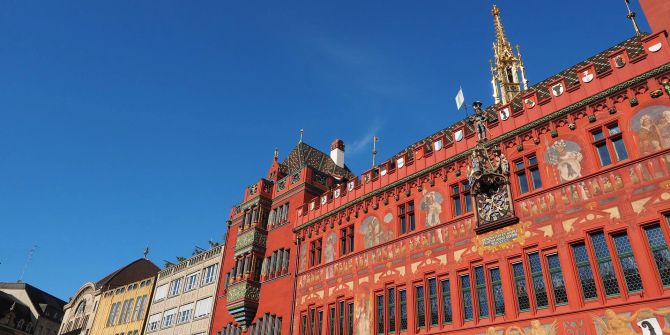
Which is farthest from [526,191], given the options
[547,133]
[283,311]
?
[283,311]

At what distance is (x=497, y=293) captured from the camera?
62.6 feet

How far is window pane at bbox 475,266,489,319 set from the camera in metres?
19.2

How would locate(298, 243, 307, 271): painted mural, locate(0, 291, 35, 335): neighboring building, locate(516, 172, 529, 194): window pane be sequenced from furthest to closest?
locate(0, 291, 35, 335): neighboring building → locate(298, 243, 307, 271): painted mural → locate(516, 172, 529, 194): window pane

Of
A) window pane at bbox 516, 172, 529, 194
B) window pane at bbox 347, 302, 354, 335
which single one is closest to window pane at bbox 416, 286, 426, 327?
window pane at bbox 347, 302, 354, 335

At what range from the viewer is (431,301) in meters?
21.5

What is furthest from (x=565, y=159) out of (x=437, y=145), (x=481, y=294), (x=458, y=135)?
(x=437, y=145)

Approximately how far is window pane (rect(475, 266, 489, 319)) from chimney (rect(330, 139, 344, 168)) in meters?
22.4

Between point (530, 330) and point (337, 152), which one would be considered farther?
point (337, 152)

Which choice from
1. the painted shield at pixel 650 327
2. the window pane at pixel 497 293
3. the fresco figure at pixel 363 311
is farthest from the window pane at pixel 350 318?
the painted shield at pixel 650 327

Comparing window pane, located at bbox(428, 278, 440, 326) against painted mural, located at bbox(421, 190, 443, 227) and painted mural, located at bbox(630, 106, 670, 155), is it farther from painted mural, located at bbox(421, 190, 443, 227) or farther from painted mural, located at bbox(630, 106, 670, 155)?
painted mural, located at bbox(630, 106, 670, 155)

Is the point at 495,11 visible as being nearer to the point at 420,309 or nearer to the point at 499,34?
the point at 499,34

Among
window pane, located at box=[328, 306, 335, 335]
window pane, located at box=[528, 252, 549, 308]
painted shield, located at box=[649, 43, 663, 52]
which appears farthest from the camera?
window pane, located at box=[328, 306, 335, 335]

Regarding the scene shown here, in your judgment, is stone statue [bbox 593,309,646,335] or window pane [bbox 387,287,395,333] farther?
window pane [bbox 387,287,395,333]

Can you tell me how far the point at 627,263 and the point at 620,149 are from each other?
167 inches
